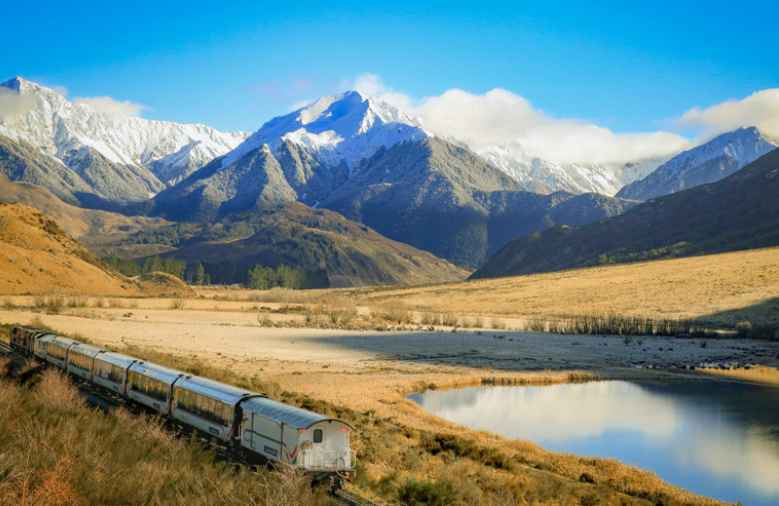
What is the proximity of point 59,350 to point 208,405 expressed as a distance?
16.2 meters

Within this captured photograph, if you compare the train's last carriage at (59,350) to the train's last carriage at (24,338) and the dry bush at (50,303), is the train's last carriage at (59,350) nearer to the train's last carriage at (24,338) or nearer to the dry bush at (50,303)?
the train's last carriage at (24,338)

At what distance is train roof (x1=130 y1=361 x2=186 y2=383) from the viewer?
2719cm

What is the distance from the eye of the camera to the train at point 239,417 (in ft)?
66.4

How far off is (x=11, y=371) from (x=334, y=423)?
19.2 metres

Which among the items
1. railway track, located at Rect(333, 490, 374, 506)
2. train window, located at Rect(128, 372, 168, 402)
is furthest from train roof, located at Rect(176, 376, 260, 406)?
railway track, located at Rect(333, 490, 374, 506)

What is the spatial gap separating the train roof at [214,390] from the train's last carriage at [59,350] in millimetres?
12290

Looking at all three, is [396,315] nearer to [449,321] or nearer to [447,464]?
[449,321]

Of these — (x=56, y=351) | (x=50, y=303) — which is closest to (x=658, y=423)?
(x=56, y=351)

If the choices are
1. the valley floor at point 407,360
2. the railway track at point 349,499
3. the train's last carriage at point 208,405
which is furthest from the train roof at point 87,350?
the railway track at point 349,499


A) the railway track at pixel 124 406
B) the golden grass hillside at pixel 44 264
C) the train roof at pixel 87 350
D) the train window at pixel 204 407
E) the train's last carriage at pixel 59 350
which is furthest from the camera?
the golden grass hillside at pixel 44 264

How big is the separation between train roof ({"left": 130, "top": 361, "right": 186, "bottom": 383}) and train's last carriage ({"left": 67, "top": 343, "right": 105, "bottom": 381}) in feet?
15.4

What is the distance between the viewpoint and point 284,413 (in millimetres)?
21250

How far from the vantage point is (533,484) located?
24422 millimetres

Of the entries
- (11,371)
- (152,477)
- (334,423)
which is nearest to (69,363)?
(11,371)
